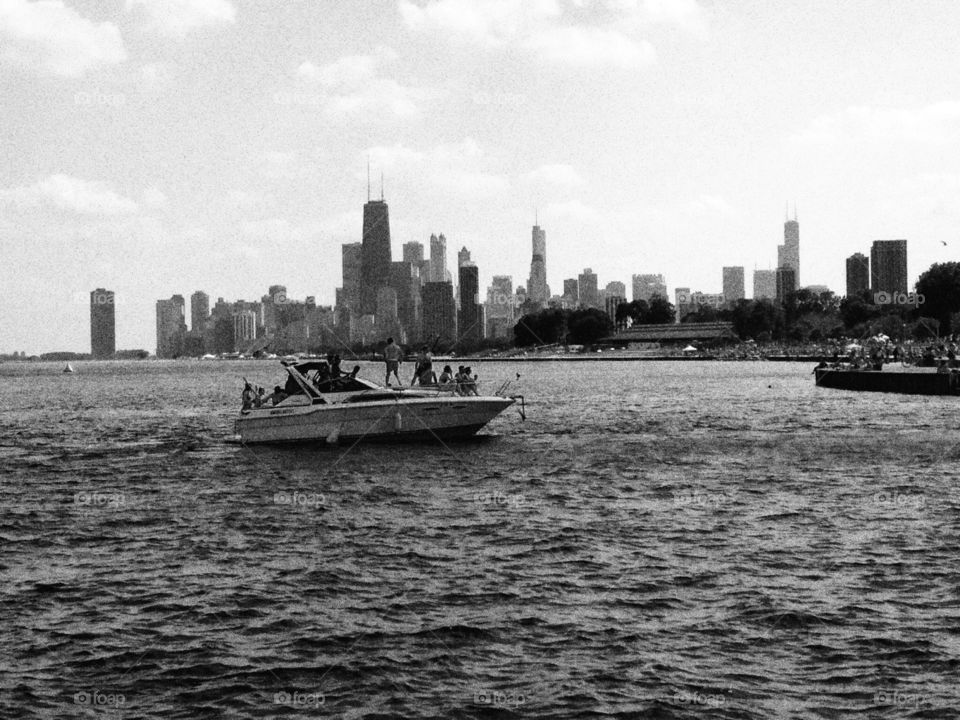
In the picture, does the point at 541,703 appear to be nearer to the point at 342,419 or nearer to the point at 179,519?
the point at 179,519

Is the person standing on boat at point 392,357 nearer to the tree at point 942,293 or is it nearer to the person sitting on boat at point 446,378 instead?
the person sitting on boat at point 446,378

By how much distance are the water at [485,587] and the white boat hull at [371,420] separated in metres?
2.68

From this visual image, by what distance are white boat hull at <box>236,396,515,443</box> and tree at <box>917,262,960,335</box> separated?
14930 centimetres

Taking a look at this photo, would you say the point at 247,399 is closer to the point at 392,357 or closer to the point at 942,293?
the point at 392,357

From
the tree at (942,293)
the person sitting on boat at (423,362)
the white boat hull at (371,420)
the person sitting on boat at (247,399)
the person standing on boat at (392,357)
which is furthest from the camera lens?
the tree at (942,293)

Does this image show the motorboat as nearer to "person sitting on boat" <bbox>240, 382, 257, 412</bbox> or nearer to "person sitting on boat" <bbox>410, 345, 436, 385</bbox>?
"person sitting on boat" <bbox>240, 382, 257, 412</bbox>

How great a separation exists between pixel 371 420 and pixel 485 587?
2416 cm

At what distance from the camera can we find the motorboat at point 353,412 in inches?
1735

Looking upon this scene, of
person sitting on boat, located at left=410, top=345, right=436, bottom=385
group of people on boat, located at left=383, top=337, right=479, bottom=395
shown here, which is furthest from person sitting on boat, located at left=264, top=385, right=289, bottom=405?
person sitting on boat, located at left=410, top=345, right=436, bottom=385

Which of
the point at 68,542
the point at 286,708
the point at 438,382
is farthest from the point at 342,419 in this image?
the point at 286,708

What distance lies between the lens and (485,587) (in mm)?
20375

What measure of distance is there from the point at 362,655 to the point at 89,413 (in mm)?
69920

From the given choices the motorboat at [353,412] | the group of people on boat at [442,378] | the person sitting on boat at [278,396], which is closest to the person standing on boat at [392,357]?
the group of people on boat at [442,378]

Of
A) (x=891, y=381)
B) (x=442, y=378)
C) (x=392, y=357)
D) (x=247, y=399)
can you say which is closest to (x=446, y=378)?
(x=442, y=378)
